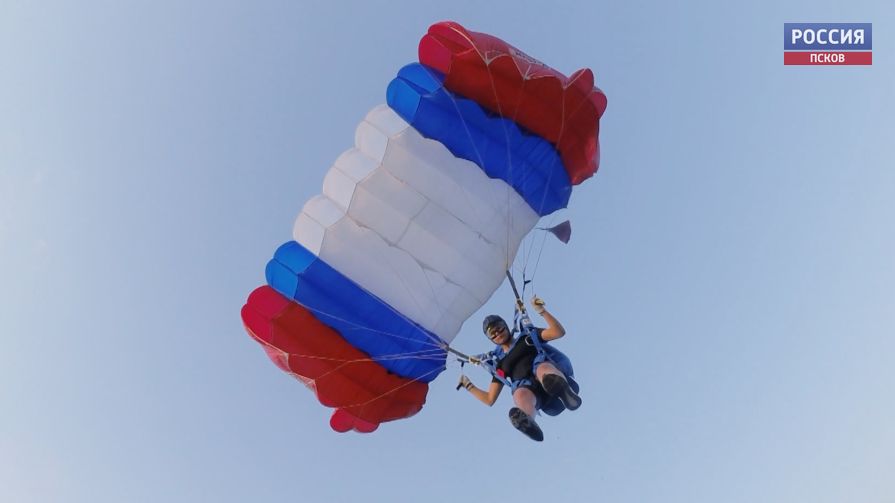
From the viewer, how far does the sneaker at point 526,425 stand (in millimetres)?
6723

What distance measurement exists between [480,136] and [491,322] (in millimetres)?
2206

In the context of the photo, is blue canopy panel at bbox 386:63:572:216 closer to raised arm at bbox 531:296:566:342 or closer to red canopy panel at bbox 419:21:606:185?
red canopy panel at bbox 419:21:606:185

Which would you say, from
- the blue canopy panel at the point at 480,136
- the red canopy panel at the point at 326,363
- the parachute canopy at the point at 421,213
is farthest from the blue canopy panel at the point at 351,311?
the blue canopy panel at the point at 480,136

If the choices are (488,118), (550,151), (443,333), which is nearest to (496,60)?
(488,118)

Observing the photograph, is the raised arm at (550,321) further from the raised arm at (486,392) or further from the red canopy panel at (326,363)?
the red canopy panel at (326,363)

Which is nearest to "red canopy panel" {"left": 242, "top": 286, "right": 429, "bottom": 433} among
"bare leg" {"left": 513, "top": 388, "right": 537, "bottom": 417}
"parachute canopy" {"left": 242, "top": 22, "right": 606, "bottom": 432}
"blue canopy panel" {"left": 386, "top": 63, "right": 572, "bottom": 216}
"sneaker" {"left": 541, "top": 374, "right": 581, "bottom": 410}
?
"parachute canopy" {"left": 242, "top": 22, "right": 606, "bottom": 432}

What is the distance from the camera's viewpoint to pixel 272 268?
27.2 feet

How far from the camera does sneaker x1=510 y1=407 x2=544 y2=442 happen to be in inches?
265

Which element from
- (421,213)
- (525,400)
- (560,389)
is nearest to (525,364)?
(525,400)

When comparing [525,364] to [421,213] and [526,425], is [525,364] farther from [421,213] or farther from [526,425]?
[421,213]

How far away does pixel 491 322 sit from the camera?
314 inches

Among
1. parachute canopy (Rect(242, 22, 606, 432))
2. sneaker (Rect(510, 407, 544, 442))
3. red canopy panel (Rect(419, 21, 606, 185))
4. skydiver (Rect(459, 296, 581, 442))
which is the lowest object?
sneaker (Rect(510, 407, 544, 442))

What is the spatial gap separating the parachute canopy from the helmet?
631mm

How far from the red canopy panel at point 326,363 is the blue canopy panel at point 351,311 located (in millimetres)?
115
